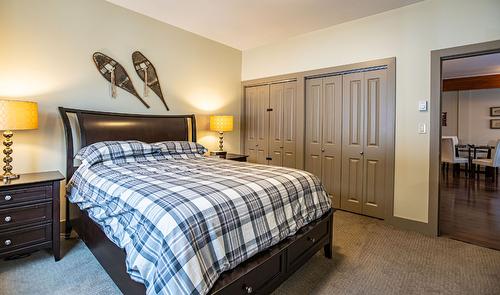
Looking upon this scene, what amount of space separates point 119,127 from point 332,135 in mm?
2832

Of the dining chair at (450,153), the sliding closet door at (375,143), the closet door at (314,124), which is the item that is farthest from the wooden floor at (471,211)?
the closet door at (314,124)

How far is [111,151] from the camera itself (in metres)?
2.62

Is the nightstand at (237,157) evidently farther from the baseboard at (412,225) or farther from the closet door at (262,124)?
the baseboard at (412,225)

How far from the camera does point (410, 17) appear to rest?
304 cm

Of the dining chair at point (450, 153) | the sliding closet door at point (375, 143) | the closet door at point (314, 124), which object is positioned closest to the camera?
the sliding closet door at point (375, 143)

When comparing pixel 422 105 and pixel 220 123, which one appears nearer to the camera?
pixel 422 105

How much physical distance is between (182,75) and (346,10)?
238 centimetres

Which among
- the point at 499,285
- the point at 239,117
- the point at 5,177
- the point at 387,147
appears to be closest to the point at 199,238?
the point at 5,177

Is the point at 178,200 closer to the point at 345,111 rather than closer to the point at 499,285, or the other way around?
the point at 499,285

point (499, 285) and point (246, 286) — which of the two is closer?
point (246, 286)

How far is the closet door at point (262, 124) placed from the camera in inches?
182

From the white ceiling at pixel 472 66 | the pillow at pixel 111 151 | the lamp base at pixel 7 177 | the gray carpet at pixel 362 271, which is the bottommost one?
the gray carpet at pixel 362 271

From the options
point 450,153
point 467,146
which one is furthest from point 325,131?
point 467,146

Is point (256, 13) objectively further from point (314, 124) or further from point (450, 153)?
point (450, 153)
